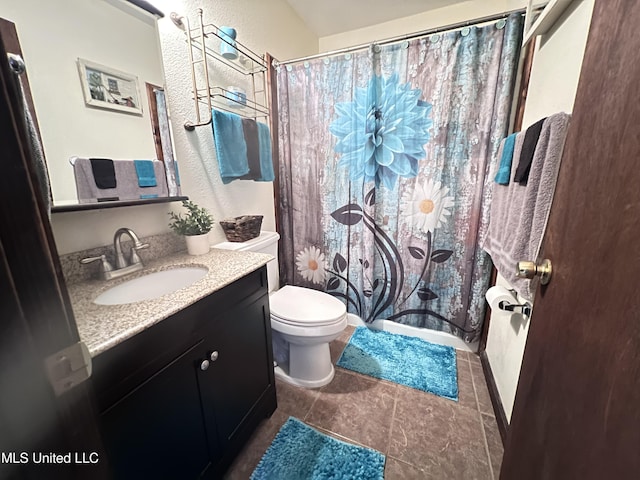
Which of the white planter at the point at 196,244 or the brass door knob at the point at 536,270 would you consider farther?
the white planter at the point at 196,244

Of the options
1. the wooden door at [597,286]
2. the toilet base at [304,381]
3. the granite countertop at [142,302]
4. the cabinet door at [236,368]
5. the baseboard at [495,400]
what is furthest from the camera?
the toilet base at [304,381]

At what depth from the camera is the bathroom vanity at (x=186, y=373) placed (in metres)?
0.66

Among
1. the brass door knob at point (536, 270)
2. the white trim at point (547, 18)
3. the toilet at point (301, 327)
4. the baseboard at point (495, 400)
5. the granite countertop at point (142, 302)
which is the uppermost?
the white trim at point (547, 18)

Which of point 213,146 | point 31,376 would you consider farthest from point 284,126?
point 31,376

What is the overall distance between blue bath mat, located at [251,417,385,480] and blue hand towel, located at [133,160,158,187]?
130 centimetres

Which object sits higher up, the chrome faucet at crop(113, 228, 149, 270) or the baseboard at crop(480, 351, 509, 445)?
the chrome faucet at crop(113, 228, 149, 270)

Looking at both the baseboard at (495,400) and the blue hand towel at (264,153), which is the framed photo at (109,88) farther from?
the baseboard at (495,400)

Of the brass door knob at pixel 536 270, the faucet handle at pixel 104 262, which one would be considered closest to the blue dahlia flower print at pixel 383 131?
the brass door knob at pixel 536 270

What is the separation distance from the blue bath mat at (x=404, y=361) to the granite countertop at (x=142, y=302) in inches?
41.2

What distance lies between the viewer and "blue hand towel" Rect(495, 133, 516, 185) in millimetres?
1168

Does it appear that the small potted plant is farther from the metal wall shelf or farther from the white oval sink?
the metal wall shelf

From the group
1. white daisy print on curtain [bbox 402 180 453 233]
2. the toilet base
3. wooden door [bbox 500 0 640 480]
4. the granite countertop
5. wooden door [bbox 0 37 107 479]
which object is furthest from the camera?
white daisy print on curtain [bbox 402 180 453 233]

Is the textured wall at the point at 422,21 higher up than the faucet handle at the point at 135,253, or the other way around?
the textured wall at the point at 422,21

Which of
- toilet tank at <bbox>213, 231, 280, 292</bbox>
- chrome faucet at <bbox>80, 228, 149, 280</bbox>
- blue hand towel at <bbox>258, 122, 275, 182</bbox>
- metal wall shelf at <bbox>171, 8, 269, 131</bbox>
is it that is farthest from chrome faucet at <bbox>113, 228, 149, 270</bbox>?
blue hand towel at <bbox>258, 122, 275, 182</bbox>
